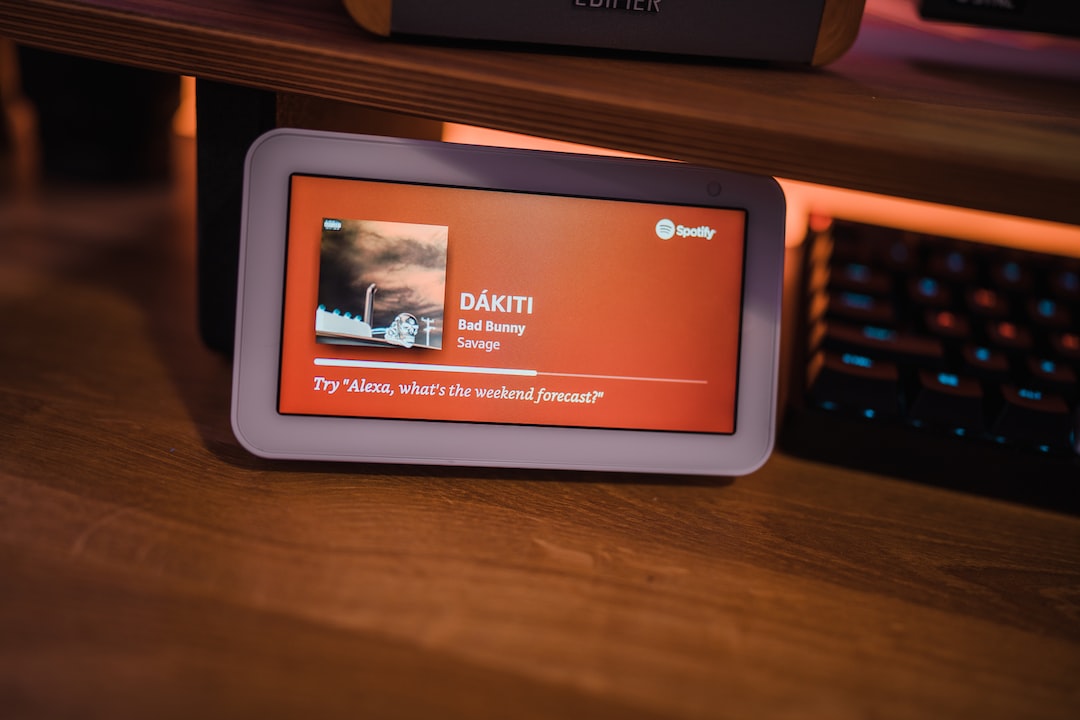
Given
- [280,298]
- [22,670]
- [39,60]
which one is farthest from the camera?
[39,60]

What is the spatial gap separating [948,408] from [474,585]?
348mm

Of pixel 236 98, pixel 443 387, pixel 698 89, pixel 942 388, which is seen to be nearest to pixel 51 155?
pixel 236 98

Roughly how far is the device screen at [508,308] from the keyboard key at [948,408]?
0.45ft

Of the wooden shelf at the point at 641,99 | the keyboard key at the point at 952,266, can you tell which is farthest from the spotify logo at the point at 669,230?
the keyboard key at the point at 952,266

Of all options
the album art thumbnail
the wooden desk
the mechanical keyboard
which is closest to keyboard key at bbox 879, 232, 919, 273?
the mechanical keyboard

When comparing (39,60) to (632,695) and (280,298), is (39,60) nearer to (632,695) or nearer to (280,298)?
(280,298)

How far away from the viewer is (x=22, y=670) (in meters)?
0.36

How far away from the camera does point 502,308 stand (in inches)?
20.2

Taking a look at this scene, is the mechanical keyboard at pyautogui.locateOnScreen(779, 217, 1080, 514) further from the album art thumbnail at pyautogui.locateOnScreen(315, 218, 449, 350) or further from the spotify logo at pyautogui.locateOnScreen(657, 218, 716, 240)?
the album art thumbnail at pyautogui.locateOnScreen(315, 218, 449, 350)

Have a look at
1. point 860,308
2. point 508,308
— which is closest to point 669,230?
point 508,308

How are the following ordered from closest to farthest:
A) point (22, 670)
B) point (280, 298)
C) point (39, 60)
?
point (22, 670), point (280, 298), point (39, 60)

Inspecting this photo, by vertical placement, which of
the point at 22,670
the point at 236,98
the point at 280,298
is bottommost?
the point at 22,670

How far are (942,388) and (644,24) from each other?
321 millimetres

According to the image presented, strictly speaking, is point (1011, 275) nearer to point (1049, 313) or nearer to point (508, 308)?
point (1049, 313)
